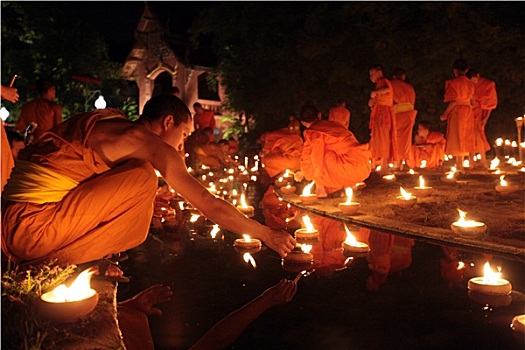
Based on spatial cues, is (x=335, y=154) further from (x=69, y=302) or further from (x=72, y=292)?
(x=69, y=302)

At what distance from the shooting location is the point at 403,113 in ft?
36.2

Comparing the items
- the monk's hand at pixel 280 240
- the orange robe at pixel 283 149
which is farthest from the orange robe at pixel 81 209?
the orange robe at pixel 283 149

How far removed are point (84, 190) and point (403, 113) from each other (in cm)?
883

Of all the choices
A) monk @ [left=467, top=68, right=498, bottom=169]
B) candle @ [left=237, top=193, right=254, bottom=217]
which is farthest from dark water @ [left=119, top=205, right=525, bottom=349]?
monk @ [left=467, top=68, right=498, bottom=169]

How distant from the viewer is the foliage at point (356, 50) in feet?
46.6

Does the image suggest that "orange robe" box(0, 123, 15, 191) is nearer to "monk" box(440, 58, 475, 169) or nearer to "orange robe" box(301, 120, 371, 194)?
"orange robe" box(301, 120, 371, 194)

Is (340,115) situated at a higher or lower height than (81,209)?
lower

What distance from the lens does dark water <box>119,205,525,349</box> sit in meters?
2.66

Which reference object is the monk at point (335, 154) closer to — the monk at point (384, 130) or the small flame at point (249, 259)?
the monk at point (384, 130)

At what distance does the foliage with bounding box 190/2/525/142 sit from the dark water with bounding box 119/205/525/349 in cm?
1065

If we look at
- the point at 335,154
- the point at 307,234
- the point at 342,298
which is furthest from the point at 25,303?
the point at 335,154

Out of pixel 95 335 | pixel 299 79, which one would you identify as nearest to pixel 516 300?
pixel 95 335

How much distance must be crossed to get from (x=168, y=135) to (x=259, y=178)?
9674 mm

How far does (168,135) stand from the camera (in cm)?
354
